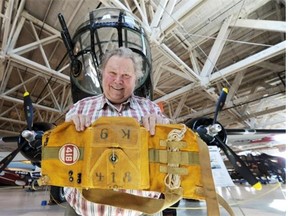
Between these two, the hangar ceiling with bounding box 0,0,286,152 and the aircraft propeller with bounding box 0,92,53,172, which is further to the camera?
the hangar ceiling with bounding box 0,0,286,152

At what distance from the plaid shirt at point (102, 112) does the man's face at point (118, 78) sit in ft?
0.19

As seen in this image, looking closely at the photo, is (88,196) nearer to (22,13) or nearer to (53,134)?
(53,134)

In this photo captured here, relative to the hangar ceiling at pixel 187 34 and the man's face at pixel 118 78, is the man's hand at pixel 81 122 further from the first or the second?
the hangar ceiling at pixel 187 34

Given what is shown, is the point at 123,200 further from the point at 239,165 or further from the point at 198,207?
the point at 198,207

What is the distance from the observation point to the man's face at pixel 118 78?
1.46 meters

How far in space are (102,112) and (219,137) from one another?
331 centimetres

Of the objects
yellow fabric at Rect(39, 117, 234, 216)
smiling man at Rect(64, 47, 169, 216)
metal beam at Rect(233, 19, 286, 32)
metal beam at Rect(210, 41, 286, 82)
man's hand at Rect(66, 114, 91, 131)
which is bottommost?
yellow fabric at Rect(39, 117, 234, 216)

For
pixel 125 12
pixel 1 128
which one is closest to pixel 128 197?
pixel 125 12

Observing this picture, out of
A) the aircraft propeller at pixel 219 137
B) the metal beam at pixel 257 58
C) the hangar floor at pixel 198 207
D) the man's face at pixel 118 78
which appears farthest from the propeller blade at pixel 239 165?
the metal beam at pixel 257 58

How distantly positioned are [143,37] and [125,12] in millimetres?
704

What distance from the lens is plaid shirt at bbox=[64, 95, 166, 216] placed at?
131 cm

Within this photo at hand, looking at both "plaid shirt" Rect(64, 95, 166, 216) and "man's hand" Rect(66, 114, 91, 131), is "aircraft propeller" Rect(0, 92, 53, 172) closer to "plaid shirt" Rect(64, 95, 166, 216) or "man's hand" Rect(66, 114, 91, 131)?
"plaid shirt" Rect(64, 95, 166, 216)

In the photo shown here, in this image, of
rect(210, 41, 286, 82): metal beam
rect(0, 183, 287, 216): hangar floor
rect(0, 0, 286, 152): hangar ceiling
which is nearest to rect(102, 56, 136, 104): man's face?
rect(0, 183, 287, 216): hangar floor

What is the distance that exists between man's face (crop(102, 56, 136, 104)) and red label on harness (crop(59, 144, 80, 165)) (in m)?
0.54
